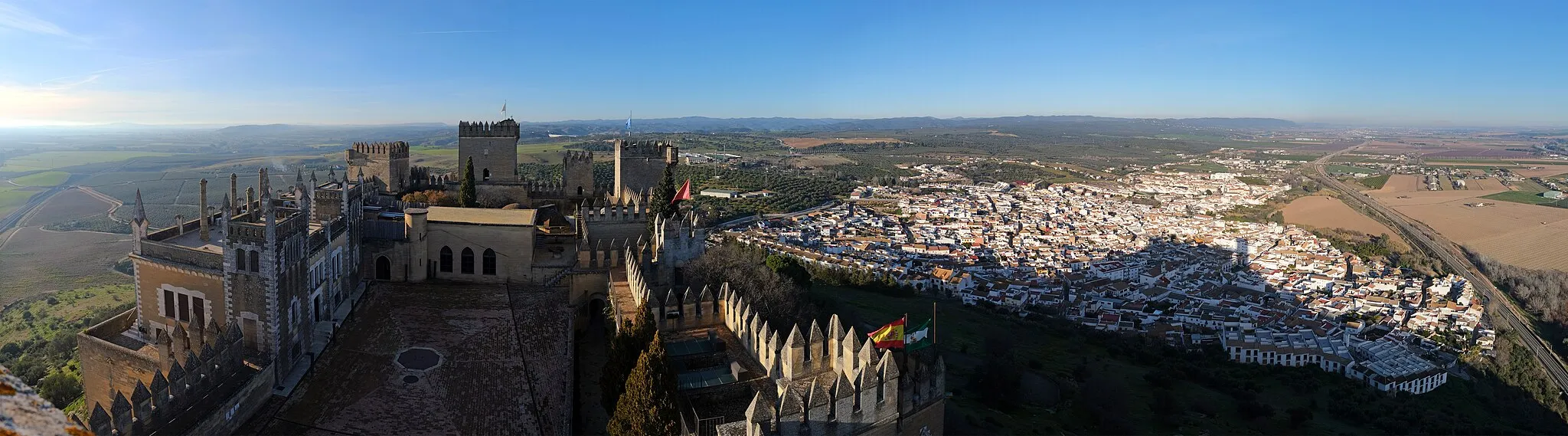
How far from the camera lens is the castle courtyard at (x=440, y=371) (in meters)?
13.5

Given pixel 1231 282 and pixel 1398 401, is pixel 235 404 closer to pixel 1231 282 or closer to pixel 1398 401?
pixel 1398 401

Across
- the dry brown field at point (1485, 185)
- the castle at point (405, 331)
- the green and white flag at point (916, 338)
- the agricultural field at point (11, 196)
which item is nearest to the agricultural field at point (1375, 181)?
the dry brown field at point (1485, 185)

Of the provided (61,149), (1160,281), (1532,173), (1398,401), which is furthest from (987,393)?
(1532,173)

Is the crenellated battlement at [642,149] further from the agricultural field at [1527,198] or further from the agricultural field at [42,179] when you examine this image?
the agricultural field at [1527,198]

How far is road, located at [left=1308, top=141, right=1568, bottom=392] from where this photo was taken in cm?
3794

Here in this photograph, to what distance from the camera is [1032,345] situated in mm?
34281

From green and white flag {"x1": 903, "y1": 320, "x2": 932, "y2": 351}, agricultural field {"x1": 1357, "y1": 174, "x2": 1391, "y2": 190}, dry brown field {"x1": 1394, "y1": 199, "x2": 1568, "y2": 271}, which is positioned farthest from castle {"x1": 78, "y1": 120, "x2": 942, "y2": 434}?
agricultural field {"x1": 1357, "y1": 174, "x2": 1391, "y2": 190}

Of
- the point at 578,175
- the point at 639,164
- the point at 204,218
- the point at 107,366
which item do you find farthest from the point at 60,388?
the point at 639,164

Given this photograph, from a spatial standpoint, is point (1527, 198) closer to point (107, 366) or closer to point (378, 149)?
point (378, 149)

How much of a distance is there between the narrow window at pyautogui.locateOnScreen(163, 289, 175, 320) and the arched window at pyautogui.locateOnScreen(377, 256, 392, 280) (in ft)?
21.2

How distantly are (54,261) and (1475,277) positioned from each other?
74.3 metres

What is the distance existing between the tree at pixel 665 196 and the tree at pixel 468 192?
6.87 m

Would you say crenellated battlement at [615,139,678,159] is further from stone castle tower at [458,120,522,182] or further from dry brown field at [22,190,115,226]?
dry brown field at [22,190,115,226]

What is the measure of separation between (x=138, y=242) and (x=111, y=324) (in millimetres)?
2069
